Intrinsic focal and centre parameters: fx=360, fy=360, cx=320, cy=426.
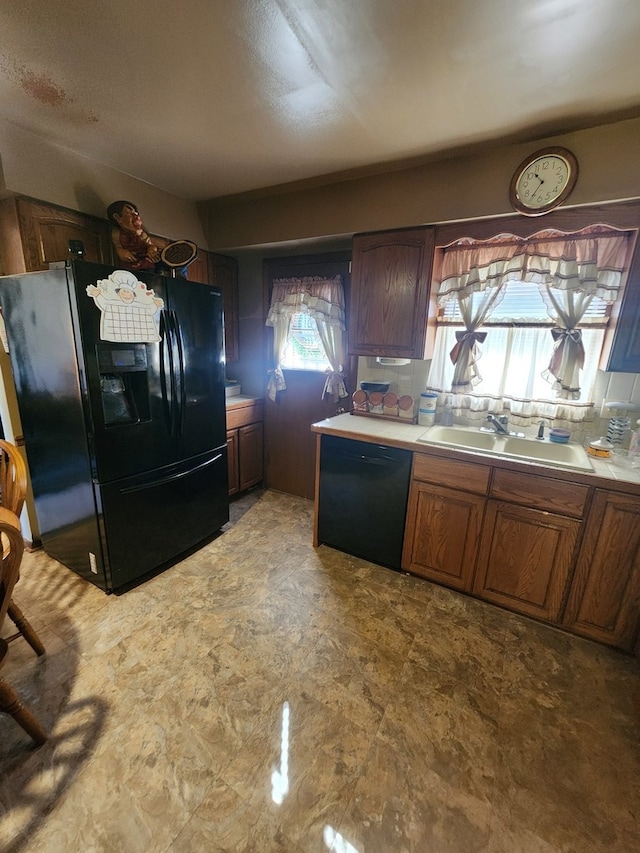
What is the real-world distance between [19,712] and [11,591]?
511mm

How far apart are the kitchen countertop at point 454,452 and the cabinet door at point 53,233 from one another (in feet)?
6.05

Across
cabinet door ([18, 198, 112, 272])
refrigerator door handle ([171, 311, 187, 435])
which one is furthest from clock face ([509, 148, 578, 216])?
cabinet door ([18, 198, 112, 272])

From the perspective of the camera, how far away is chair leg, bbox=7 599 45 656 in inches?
64.4

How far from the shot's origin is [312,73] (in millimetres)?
1464

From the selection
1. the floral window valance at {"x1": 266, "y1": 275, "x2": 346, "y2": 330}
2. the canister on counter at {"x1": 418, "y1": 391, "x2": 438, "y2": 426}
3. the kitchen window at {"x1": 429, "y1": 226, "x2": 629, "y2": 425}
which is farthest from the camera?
the floral window valance at {"x1": 266, "y1": 275, "x2": 346, "y2": 330}

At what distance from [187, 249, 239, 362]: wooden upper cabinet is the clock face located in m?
2.23

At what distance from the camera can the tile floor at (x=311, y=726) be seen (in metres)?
1.14

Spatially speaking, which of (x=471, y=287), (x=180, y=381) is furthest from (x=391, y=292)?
(x=180, y=381)

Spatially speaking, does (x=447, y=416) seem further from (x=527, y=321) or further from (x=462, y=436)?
(x=527, y=321)

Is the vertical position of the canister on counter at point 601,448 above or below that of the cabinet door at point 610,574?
above

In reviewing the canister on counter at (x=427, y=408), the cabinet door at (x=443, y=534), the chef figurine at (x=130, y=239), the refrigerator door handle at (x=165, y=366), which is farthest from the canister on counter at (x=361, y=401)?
the chef figurine at (x=130, y=239)

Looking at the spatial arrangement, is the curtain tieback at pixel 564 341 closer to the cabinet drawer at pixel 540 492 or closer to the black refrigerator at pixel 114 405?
the cabinet drawer at pixel 540 492

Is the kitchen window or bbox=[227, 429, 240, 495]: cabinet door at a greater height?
the kitchen window

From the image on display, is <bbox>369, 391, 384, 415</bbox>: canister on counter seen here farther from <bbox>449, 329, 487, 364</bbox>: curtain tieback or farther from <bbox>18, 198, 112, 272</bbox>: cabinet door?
<bbox>18, 198, 112, 272</bbox>: cabinet door
